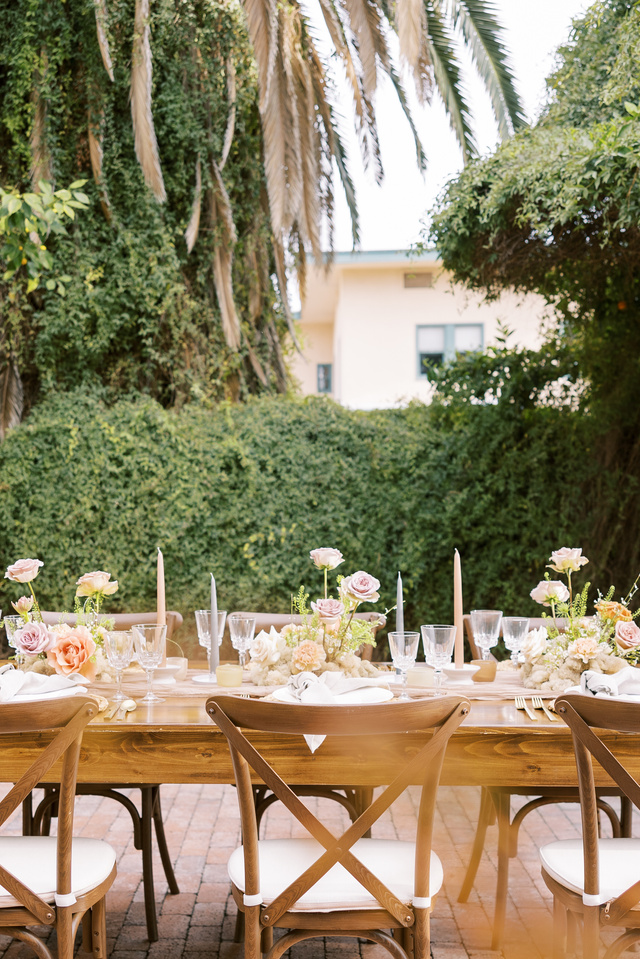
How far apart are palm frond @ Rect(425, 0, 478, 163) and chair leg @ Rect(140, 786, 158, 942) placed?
591 centimetres

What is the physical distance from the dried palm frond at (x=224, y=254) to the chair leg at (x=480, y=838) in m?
4.56

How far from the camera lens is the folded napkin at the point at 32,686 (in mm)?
2156

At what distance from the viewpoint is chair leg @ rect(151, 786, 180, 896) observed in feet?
9.70

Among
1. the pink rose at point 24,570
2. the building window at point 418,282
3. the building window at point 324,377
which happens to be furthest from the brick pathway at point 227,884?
the building window at point 324,377

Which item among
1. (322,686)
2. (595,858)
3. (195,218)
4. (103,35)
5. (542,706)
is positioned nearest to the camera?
(595,858)

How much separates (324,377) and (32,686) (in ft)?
46.3

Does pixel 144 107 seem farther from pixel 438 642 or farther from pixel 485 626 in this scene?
pixel 438 642

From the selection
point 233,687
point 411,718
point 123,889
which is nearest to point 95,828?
point 123,889

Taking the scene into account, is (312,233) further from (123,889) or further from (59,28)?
(123,889)

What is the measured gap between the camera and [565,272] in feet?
17.9

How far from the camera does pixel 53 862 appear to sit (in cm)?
196

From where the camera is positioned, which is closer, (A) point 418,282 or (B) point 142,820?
(B) point 142,820

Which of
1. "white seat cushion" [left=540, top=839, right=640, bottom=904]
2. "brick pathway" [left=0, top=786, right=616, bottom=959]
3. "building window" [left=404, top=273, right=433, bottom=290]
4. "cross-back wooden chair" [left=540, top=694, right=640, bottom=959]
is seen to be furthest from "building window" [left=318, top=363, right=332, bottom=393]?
"cross-back wooden chair" [left=540, top=694, right=640, bottom=959]

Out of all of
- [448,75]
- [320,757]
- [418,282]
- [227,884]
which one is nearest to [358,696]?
[320,757]
